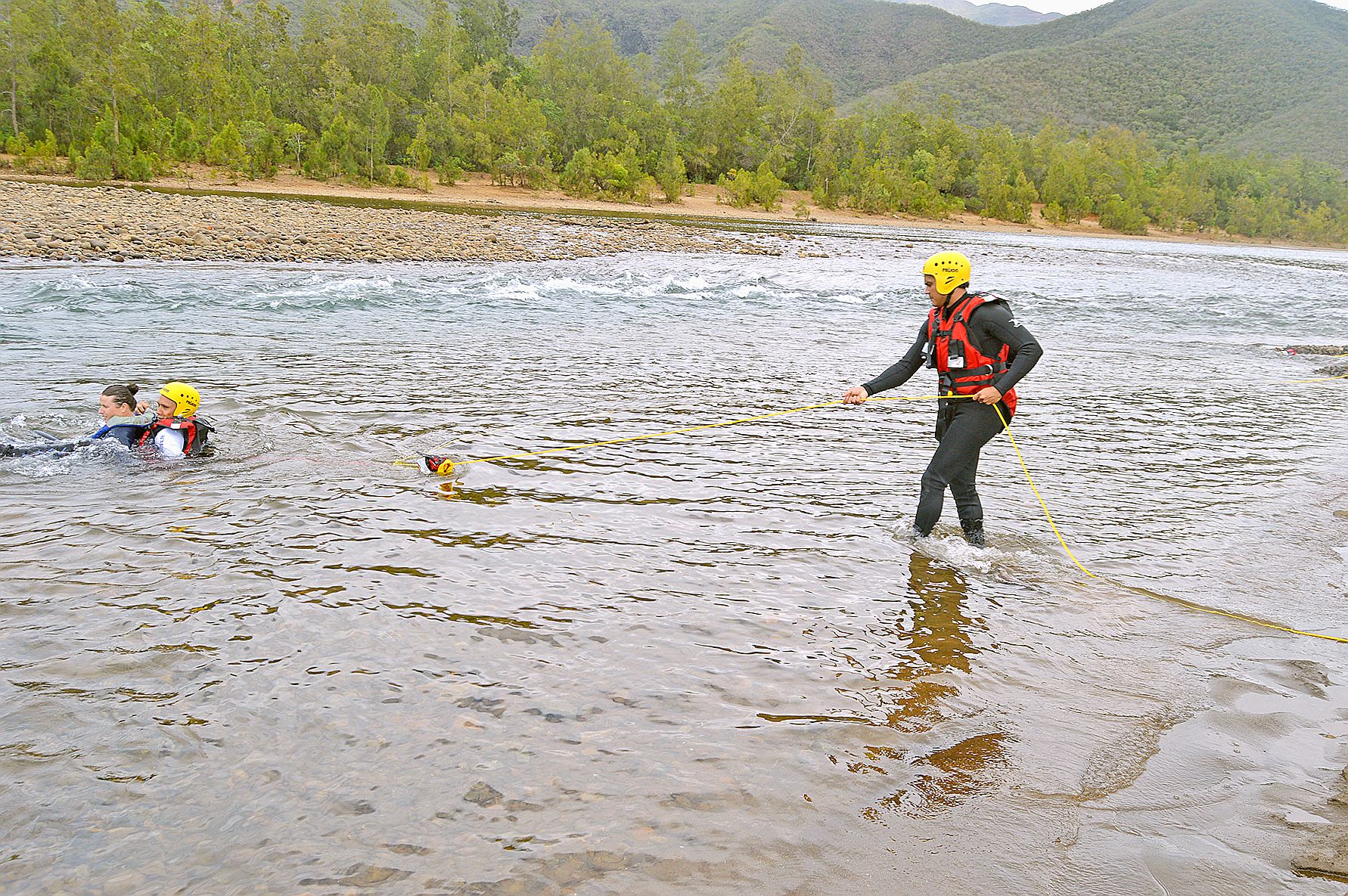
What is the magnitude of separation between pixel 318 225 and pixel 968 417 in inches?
1214

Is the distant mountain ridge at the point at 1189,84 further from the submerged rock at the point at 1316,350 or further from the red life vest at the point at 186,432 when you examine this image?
the red life vest at the point at 186,432

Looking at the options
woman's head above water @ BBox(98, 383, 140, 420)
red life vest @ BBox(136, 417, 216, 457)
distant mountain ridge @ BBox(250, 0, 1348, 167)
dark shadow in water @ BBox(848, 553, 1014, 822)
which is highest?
distant mountain ridge @ BBox(250, 0, 1348, 167)

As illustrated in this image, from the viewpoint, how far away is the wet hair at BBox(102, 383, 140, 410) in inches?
321

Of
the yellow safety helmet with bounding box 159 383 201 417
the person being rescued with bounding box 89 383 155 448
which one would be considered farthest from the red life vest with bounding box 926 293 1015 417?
the person being rescued with bounding box 89 383 155 448

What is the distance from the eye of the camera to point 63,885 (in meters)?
3.10

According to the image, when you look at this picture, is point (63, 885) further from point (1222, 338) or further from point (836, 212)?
point (836, 212)

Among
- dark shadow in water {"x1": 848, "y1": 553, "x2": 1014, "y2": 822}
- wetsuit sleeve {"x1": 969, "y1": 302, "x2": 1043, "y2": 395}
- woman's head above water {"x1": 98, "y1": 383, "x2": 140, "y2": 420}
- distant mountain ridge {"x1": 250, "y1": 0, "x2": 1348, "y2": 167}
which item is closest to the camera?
dark shadow in water {"x1": 848, "y1": 553, "x2": 1014, "y2": 822}

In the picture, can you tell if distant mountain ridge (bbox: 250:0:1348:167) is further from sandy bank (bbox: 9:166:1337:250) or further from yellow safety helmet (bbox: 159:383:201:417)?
yellow safety helmet (bbox: 159:383:201:417)

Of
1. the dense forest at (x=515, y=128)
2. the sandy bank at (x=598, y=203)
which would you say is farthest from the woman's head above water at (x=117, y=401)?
the dense forest at (x=515, y=128)

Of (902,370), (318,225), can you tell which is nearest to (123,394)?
(902,370)

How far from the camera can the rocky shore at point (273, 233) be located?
25125 mm

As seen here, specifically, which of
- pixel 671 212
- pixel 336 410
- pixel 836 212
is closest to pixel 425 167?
pixel 671 212

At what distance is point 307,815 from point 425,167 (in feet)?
219

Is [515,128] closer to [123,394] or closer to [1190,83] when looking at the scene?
[123,394]
